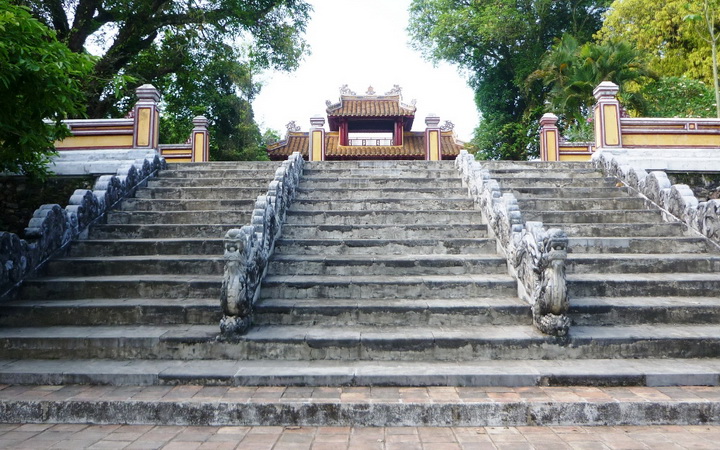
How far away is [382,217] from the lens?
661 centimetres

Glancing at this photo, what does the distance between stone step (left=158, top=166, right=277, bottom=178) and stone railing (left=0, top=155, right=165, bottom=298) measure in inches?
36.0

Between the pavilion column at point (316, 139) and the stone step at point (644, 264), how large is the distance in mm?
11331

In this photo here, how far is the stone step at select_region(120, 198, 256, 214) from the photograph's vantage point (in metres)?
6.95

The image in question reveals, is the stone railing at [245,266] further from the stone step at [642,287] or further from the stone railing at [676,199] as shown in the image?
the stone railing at [676,199]

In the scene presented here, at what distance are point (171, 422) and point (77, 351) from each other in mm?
1530

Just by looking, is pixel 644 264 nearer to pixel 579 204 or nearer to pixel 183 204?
pixel 579 204

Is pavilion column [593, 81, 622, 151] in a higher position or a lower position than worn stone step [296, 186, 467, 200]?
higher

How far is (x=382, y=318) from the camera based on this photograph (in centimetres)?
451

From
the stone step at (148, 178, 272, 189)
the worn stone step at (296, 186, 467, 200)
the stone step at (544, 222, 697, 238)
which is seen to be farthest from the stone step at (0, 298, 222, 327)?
the stone step at (544, 222, 697, 238)

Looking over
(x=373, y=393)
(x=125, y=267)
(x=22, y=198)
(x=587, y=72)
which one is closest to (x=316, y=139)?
(x=22, y=198)

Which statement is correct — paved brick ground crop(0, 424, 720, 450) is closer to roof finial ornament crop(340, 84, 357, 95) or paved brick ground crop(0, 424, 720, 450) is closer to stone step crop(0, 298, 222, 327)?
stone step crop(0, 298, 222, 327)

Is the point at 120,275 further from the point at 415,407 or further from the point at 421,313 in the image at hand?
→ the point at 415,407

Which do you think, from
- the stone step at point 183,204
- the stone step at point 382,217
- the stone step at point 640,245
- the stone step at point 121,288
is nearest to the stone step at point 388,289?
the stone step at point 121,288

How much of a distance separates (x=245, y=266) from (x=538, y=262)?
2.87 m
